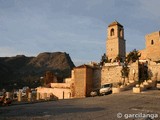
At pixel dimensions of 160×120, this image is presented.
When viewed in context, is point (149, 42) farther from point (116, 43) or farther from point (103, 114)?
point (103, 114)

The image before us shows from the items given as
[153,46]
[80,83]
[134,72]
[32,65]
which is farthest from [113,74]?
[32,65]

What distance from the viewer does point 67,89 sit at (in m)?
38.5

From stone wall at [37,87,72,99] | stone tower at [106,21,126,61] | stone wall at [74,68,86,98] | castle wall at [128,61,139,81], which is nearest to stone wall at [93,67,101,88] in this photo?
stone wall at [74,68,86,98]

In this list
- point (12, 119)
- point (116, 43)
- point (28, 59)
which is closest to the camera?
point (12, 119)

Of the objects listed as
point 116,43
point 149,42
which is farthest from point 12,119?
point 149,42

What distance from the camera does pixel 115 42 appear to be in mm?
49312

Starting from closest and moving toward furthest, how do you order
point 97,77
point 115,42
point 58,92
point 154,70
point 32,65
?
point 154,70
point 97,77
point 58,92
point 115,42
point 32,65

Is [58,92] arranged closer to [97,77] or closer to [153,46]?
[97,77]

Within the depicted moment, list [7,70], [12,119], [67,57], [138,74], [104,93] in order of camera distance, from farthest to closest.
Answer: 1. [67,57]
2. [7,70]
3. [138,74]
4. [104,93]
5. [12,119]

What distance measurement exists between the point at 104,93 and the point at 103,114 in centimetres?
1533

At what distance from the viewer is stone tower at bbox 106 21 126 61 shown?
161 ft

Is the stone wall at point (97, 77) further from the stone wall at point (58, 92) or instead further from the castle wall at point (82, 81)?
the stone wall at point (58, 92)

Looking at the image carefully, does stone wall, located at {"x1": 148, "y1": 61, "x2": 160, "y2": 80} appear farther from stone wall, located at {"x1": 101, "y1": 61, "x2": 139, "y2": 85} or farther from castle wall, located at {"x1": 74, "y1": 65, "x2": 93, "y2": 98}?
castle wall, located at {"x1": 74, "y1": 65, "x2": 93, "y2": 98}

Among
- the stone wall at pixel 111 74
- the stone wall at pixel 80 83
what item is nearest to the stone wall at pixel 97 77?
the stone wall at pixel 111 74
